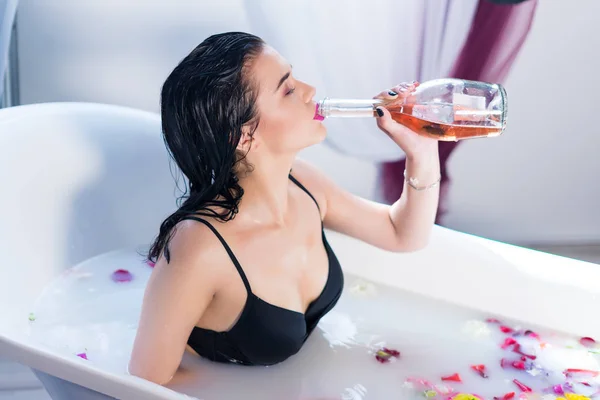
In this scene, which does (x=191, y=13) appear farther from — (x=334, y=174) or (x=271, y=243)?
(x=271, y=243)

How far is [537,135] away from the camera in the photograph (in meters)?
2.66

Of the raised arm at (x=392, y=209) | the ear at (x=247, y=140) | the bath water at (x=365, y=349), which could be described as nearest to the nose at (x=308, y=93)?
the ear at (x=247, y=140)

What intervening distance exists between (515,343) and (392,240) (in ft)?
1.19

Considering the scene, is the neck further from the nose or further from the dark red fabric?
the dark red fabric

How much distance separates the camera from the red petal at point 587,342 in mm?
1743

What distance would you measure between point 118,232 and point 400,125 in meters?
0.90

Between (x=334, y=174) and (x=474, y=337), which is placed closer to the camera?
(x=474, y=337)

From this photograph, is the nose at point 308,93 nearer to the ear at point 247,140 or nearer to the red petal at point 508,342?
the ear at point 247,140

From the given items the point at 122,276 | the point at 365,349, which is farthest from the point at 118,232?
the point at 365,349

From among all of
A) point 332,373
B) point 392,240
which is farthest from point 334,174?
point 332,373

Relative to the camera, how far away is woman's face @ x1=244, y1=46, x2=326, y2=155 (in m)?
1.31

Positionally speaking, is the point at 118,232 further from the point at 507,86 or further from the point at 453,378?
the point at 507,86

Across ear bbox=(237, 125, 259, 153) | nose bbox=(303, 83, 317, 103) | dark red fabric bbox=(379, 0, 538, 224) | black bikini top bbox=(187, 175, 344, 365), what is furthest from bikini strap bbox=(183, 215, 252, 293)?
dark red fabric bbox=(379, 0, 538, 224)

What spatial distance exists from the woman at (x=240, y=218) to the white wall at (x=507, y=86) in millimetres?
1006
